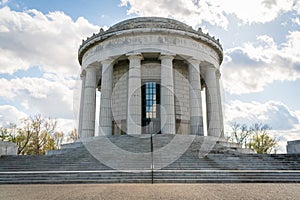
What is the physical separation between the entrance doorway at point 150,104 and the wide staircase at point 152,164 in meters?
6.90

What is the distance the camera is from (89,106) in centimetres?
3045

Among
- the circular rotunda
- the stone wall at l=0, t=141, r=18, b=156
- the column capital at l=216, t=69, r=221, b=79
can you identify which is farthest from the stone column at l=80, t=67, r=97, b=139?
the column capital at l=216, t=69, r=221, b=79

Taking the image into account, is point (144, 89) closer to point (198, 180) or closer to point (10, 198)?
point (198, 180)

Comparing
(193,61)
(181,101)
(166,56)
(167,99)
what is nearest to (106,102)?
(167,99)

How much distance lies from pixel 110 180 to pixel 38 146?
145 ft

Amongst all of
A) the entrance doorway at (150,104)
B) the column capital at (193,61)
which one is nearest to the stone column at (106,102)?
the entrance doorway at (150,104)

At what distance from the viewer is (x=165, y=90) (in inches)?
1101

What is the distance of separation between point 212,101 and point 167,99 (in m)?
7.12

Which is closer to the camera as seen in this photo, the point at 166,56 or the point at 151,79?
the point at 166,56

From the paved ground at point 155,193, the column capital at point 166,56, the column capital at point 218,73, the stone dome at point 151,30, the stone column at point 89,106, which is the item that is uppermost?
the stone dome at point 151,30

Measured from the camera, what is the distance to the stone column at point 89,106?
96.0 feet

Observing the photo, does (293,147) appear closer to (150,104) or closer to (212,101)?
(212,101)

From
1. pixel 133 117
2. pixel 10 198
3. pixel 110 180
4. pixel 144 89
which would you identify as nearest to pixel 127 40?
pixel 144 89

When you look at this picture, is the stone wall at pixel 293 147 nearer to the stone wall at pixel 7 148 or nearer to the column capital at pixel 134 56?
the column capital at pixel 134 56
